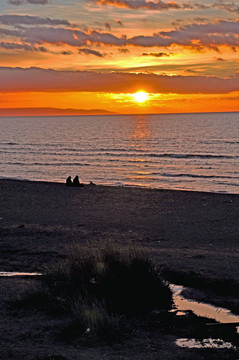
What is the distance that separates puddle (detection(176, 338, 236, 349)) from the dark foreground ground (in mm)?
145

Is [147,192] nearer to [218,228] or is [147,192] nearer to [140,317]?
[218,228]

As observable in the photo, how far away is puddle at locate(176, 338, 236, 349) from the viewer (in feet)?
21.0

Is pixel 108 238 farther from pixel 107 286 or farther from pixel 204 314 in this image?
pixel 204 314

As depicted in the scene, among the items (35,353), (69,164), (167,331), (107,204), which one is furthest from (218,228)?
(69,164)

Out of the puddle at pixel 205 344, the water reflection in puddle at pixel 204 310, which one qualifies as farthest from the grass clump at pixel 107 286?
the puddle at pixel 205 344

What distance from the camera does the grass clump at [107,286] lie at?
735 centimetres

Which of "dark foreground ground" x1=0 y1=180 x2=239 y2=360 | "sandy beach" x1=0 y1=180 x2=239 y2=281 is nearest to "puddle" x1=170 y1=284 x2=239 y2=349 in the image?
"dark foreground ground" x1=0 y1=180 x2=239 y2=360

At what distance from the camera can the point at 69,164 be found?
46.6 meters

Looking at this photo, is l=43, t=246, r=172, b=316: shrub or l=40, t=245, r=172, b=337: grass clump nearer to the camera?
l=40, t=245, r=172, b=337: grass clump

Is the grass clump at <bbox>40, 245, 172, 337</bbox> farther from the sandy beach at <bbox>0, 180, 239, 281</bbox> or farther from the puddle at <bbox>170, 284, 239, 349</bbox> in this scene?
the sandy beach at <bbox>0, 180, 239, 281</bbox>

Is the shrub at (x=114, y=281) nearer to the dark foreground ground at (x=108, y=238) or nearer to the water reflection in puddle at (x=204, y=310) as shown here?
the water reflection in puddle at (x=204, y=310)

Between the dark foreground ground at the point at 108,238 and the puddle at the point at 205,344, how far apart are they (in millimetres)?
145

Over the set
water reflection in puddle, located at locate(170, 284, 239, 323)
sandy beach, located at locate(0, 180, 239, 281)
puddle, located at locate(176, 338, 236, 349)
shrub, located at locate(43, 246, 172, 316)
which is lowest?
puddle, located at locate(176, 338, 236, 349)

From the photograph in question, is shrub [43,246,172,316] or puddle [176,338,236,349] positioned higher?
shrub [43,246,172,316]
